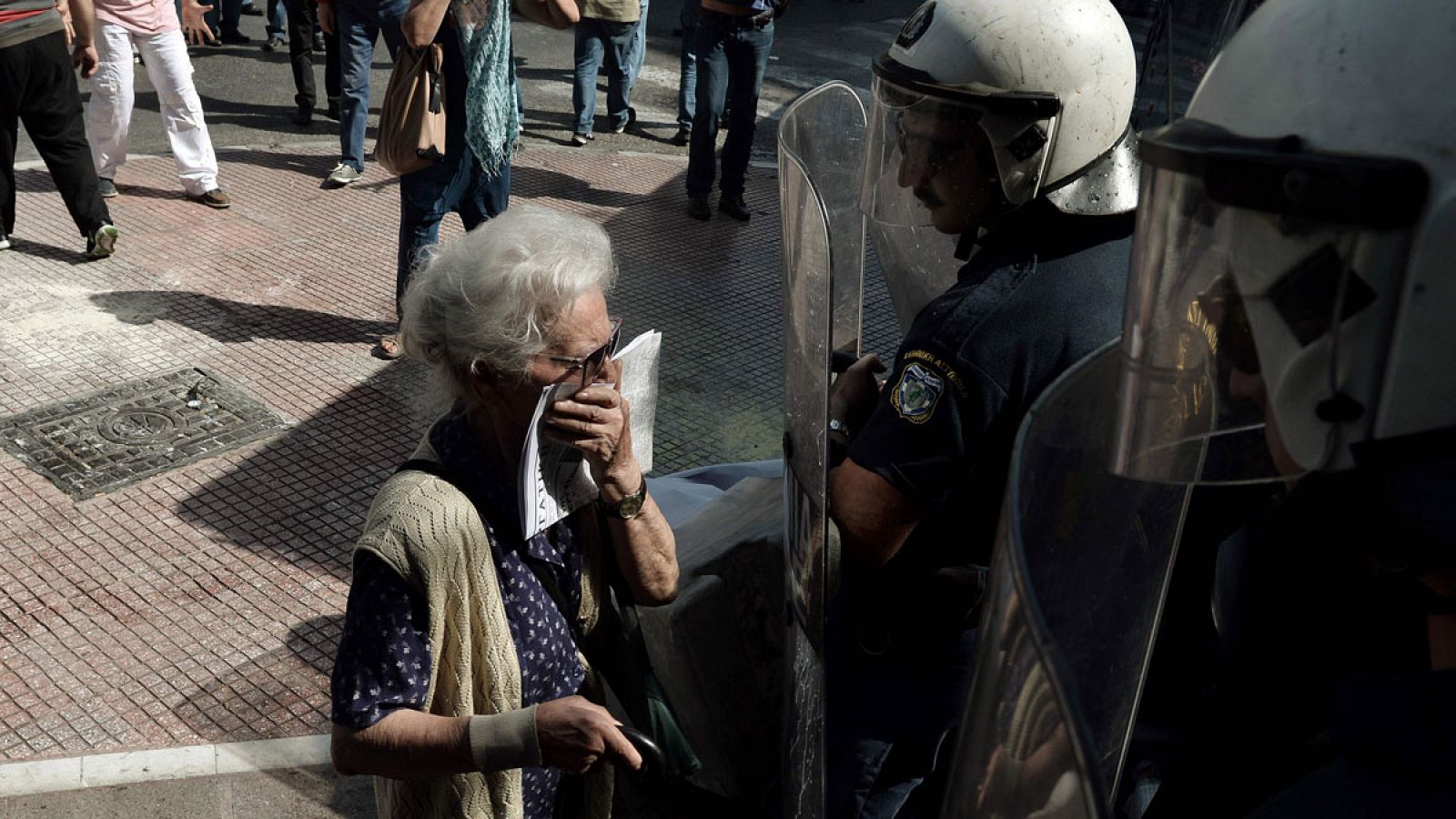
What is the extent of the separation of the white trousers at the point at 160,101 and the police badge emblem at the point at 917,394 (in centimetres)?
614

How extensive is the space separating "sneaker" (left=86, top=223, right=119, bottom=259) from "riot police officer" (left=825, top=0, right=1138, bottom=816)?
5.13 meters

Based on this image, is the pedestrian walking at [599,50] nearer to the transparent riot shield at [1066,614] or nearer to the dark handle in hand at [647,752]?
the dark handle in hand at [647,752]

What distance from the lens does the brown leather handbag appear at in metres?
5.17

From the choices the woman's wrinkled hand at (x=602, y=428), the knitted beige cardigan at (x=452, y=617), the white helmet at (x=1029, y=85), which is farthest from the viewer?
the white helmet at (x=1029, y=85)

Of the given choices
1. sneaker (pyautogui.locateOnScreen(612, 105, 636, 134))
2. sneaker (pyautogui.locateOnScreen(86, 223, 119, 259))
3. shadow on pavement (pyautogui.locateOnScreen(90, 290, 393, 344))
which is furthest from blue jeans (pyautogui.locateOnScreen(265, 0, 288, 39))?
shadow on pavement (pyautogui.locateOnScreen(90, 290, 393, 344))

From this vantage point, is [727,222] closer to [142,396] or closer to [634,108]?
[634,108]

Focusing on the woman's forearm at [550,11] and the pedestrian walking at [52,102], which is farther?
the woman's forearm at [550,11]

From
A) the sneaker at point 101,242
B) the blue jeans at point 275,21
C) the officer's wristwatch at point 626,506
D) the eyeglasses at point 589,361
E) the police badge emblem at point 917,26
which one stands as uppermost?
the police badge emblem at point 917,26

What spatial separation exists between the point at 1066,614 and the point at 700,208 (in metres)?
6.94

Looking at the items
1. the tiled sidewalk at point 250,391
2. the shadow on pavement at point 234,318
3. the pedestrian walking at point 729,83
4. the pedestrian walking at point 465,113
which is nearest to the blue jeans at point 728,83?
the pedestrian walking at point 729,83

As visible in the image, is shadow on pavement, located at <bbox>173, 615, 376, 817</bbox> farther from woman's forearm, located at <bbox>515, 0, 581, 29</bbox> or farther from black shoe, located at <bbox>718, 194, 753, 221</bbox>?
black shoe, located at <bbox>718, 194, 753, 221</bbox>

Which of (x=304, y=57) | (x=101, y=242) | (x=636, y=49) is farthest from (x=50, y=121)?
(x=636, y=49)

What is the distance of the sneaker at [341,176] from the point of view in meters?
8.02

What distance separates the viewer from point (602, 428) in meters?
2.14
